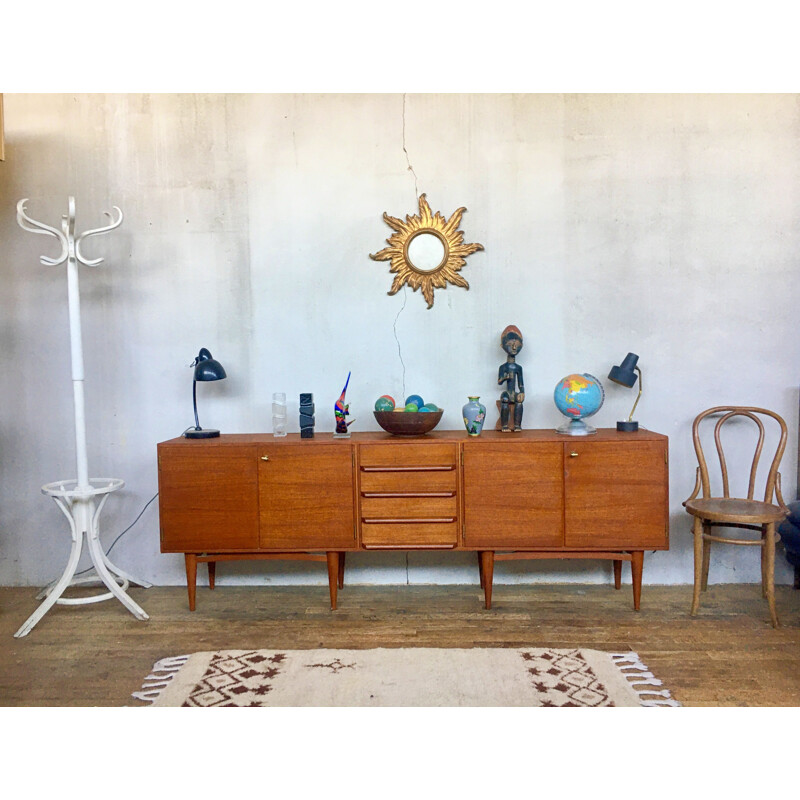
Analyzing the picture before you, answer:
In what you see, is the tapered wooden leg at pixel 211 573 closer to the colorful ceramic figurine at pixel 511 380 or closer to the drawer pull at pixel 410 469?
the drawer pull at pixel 410 469

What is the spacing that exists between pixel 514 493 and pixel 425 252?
1.37 m

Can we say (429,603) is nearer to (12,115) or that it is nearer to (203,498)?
(203,498)

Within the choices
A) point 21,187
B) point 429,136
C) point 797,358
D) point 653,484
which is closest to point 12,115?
point 21,187

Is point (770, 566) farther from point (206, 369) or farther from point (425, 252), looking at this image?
point (206, 369)

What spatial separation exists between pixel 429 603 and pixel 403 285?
5.45 feet

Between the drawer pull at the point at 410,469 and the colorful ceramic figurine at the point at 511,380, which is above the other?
the colorful ceramic figurine at the point at 511,380

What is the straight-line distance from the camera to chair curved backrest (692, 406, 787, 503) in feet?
11.1

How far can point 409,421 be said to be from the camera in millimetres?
3303

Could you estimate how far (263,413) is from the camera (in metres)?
3.74

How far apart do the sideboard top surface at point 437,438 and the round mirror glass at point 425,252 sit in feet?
2.94

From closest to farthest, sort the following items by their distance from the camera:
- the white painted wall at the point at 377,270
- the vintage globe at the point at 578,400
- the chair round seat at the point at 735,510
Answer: the chair round seat at the point at 735,510 < the vintage globe at the point at 578,400 < the white painted wall at the point at 377,270

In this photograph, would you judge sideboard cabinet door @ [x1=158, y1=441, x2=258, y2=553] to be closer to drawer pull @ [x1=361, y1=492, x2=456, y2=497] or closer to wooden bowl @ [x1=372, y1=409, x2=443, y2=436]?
drawer pull @ [x1=361, y1=492, x2=456, y2=497]

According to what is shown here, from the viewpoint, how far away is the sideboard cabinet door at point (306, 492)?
3.23 meters

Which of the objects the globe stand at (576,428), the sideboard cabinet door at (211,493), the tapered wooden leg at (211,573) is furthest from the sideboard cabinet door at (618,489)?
the tapered wooden leg at (211,573)
